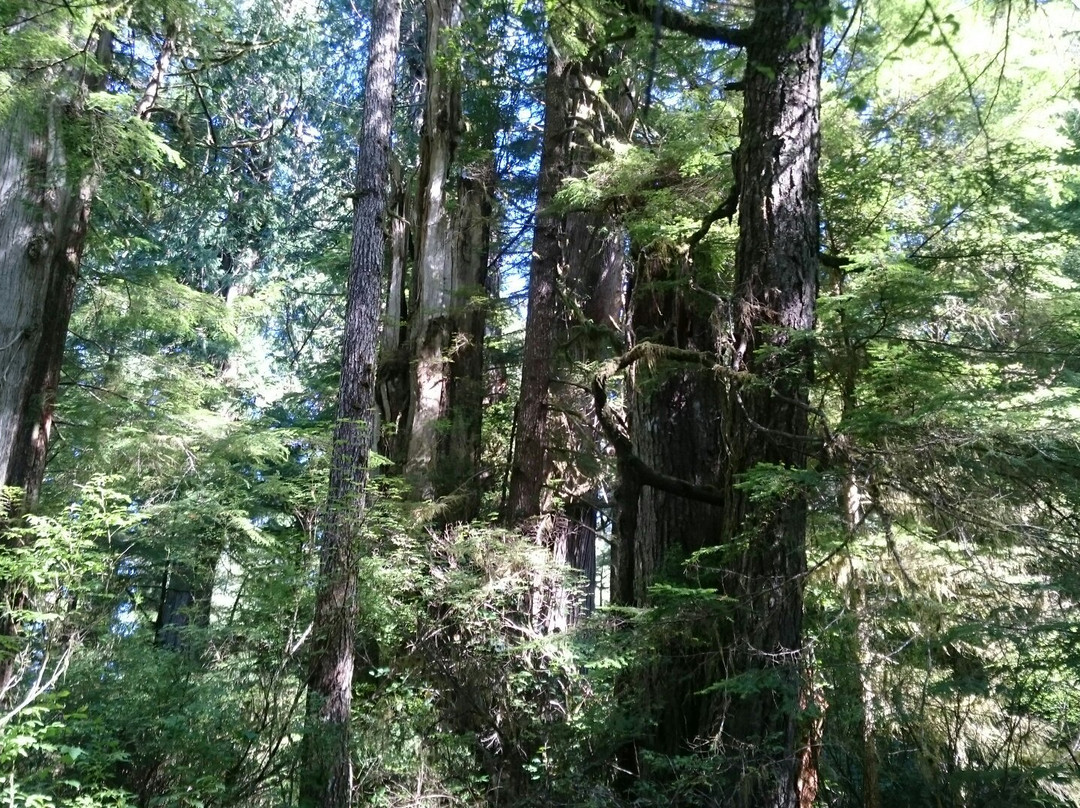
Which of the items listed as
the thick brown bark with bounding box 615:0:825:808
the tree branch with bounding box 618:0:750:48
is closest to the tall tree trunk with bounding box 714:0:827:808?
the thick brown bark with bounding box 615:0:825:808

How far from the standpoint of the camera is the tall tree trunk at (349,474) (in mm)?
6012

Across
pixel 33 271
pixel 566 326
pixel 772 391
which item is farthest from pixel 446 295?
pixel 772 391

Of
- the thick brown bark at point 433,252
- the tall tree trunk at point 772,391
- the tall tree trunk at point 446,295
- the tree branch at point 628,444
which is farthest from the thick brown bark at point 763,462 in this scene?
the thick brown bark at point 433,252

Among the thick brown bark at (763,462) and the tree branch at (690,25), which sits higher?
the tree branch at (690,25)

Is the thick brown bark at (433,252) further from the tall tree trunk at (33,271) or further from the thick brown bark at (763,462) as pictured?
the thick brown bark at (763,462)

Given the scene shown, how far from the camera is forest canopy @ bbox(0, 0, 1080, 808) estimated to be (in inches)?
172

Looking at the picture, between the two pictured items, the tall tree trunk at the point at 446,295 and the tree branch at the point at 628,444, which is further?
the tall tree trunk at the point at 446,295

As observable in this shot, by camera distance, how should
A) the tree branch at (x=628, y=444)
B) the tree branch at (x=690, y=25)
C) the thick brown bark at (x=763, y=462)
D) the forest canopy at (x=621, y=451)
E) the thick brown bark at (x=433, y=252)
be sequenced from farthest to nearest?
the thick brown bark at (x=433, y=252)
the tree branch at (x=628, y=444)
the tree branch at (x=690, y=25)
the forest canopy at (x=621, y=451)
the thick brown bark at (x=763, y=462)

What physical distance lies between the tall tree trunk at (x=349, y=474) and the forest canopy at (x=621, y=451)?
31 mm

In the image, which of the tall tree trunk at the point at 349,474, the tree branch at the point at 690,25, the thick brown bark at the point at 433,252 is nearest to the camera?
the tree branch at the point at 690,25

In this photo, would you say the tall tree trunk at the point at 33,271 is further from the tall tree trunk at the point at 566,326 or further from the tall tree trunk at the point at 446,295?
the tall tree trunk at the point at 566,326

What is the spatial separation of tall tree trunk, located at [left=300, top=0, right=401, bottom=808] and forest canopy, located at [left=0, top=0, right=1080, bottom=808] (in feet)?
0.10

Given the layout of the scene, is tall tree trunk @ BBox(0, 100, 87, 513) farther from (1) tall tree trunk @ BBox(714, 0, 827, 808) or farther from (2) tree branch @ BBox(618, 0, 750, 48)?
(1) tall tree trunk @ BBox(714, 0, 827, 808)

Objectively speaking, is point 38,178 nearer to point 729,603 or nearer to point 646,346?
point 646,346
